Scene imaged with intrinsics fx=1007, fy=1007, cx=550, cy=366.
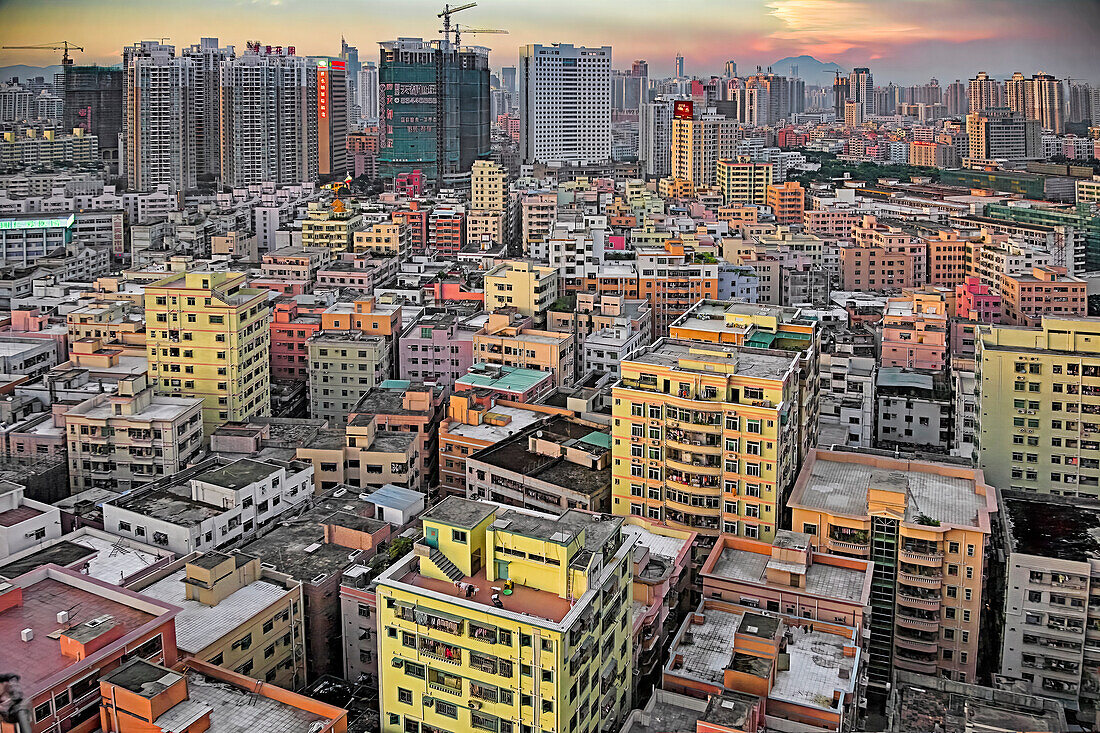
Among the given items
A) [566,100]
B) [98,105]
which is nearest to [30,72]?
[98,105]

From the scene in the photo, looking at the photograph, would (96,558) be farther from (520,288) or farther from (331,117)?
(331,117)

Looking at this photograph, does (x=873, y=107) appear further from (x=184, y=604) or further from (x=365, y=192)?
(x=184, y=604)

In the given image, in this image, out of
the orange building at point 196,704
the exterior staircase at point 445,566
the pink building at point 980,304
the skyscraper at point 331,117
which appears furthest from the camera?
the skyscraper at point 331,117

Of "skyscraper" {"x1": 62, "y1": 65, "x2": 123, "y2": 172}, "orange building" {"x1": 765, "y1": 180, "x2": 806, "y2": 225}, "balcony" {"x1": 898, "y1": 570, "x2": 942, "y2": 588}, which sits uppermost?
"skyscraper" {"x1": 62, "y1": 65, "x2": 123, "y2": 172}

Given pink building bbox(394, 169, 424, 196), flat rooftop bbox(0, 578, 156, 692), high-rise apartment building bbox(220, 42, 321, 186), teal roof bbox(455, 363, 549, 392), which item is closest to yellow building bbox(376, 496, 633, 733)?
flat rooftop bbox(0, 578, 156, 692)

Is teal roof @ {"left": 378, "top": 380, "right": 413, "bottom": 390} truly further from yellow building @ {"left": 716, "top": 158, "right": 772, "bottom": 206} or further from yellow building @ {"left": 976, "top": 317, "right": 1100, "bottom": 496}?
yellow building @ {"left": 716, "top": 158, "right": 772, "bottom": 206}

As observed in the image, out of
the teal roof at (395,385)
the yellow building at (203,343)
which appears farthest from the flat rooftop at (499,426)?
the yellow building at (203,343)

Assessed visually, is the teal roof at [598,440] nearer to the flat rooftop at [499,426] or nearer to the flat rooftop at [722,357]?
the flat rooftop at [499,426]
